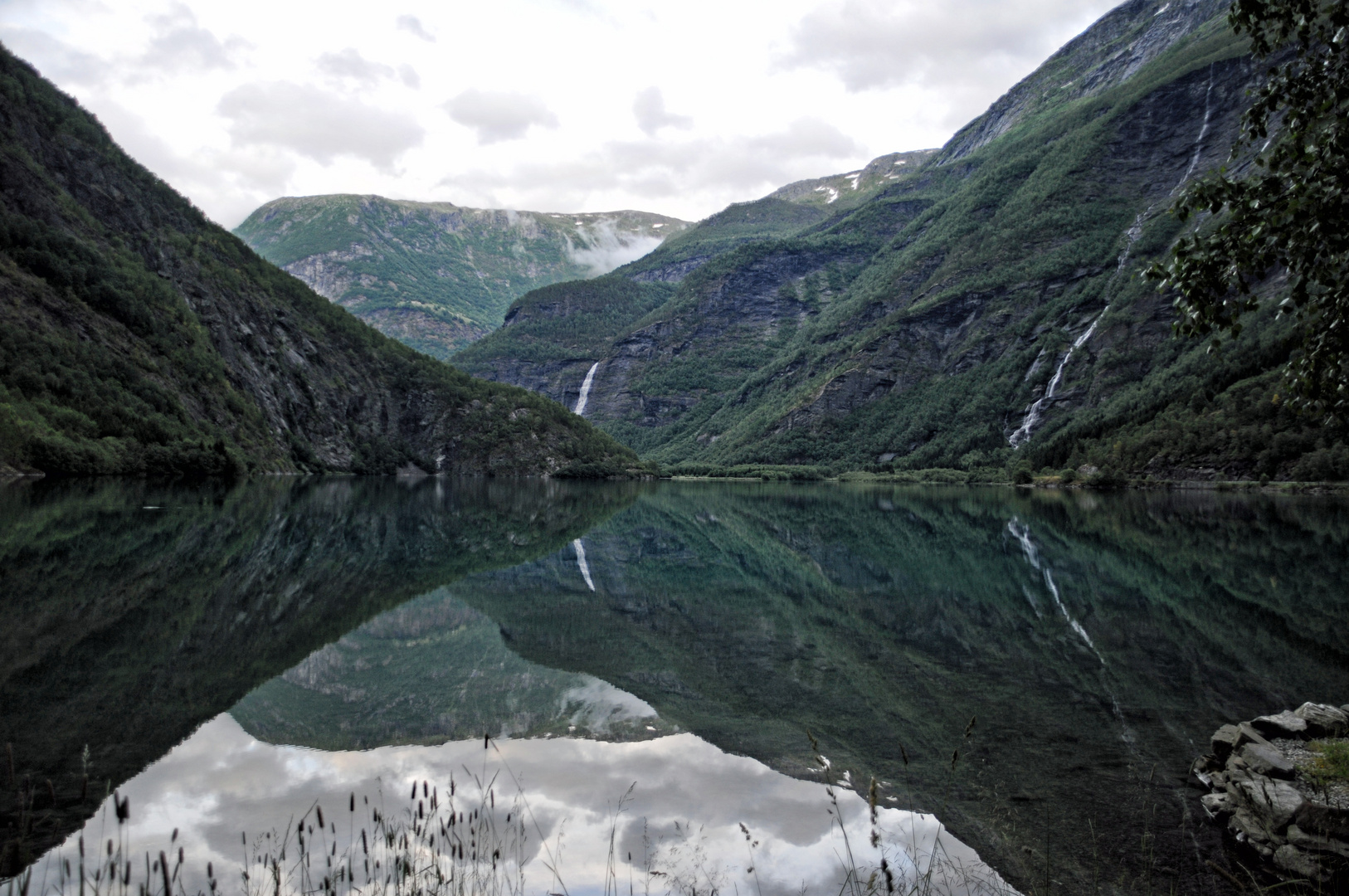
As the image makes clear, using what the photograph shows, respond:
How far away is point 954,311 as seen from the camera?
595 ft

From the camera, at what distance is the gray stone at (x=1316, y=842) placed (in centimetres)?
614

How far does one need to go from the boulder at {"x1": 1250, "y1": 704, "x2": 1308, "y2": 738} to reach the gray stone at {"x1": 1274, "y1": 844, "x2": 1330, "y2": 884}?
2544 millimetres

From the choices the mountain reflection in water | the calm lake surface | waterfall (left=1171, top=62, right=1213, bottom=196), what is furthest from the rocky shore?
waterfall (left=1171, top=62, right=1213, bottom=196)

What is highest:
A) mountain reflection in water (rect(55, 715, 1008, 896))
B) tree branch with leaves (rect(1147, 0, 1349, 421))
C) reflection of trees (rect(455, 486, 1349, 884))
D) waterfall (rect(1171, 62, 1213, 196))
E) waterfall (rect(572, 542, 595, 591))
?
waterfall (rect(1171, 62, 1213, 196))

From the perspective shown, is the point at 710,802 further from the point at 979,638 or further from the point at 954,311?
the point at 954,311

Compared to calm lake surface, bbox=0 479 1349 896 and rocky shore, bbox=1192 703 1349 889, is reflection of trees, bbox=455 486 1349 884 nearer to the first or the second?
calm lake surface, bbox=0 479 1349 896

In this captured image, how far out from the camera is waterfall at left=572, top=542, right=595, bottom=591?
21.4m

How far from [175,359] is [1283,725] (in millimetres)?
89058

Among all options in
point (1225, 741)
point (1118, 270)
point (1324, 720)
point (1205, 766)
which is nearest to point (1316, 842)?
point (1205, 766)

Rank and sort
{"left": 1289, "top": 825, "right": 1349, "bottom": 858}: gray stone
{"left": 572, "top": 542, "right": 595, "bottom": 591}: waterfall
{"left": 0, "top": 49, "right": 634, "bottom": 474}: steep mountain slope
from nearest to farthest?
{"left": 1289, "top": 825, "right": 1349, "bottom": 858}: gray stone < {"left": 572, "top": 542, "right": 595, "bottom": 591}: waterfall < {"left": 0, "top": 49, "right": 634, "bottom": 474}: steep mountain slope

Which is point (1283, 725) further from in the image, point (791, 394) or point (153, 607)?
point (791, 394)

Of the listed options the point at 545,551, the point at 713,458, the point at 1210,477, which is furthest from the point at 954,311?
the point at 545,551

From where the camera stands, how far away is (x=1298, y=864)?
20.3 ft

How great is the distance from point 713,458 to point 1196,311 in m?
182
